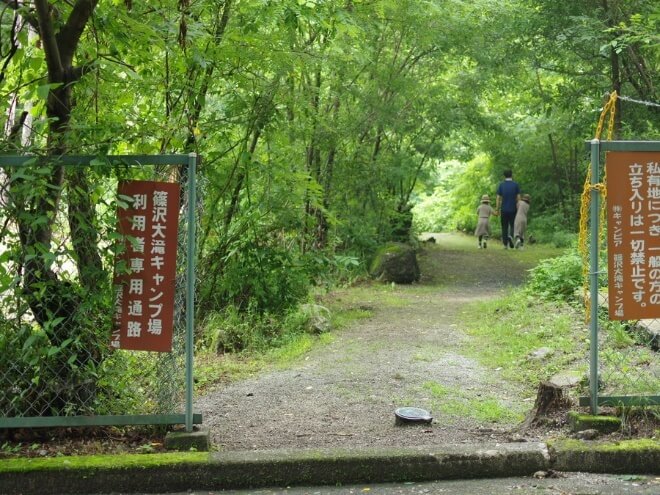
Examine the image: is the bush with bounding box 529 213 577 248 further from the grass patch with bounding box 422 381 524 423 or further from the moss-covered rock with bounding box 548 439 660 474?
the moss-covered rock with bounding box 548 439 660 474

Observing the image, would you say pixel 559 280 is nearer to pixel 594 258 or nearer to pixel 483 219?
pixel 594 258

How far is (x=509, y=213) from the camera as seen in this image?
17.9 meters

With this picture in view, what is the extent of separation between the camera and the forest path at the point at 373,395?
17.4 ft

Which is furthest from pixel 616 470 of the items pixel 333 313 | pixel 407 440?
pixel 333 313

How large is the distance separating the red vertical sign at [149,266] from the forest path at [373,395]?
1028mm

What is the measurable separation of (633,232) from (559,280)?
5.99 meters

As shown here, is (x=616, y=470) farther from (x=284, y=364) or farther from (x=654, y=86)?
(x=654, y=86)

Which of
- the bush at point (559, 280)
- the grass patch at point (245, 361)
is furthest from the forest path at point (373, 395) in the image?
the bush at point (559, 280)

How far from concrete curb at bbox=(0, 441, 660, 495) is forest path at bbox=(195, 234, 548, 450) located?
19.0 inches

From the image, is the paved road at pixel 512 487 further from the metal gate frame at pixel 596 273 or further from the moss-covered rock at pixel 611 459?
the metal gate frame at pixel 596 273

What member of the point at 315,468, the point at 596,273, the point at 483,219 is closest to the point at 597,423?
the point at 596,273

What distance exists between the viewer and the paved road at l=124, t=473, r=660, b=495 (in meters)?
4.33

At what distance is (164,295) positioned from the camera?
4680 mm

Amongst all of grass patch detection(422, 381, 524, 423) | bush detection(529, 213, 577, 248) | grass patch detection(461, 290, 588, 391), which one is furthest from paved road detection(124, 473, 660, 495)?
bush detection(529, 213, 577, 248)
